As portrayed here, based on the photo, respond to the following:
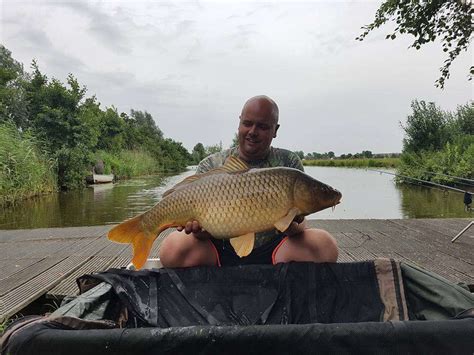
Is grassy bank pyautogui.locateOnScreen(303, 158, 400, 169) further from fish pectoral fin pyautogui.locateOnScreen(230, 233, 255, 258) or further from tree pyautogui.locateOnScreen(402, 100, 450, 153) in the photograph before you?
fish pectoral fin pyautogui.locateOnScreen(230, 233, 255, 258)

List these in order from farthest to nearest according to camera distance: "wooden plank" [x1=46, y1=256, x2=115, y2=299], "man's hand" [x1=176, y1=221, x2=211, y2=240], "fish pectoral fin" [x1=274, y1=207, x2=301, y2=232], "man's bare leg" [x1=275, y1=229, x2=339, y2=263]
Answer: "wooden plank" [x1=46, y1=256, x2=115, y2=299]
"man's bare leg" [x1=275, y1=229, x2=339, y2=263]
"man's hand" [x1=176, y1=221, x2=211, y2=240]
"fish pectoral fin" [x1=274, y1=207, x2=301, y2=232]

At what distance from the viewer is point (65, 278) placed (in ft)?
6.46

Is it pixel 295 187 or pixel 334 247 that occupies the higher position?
pixel 295 187

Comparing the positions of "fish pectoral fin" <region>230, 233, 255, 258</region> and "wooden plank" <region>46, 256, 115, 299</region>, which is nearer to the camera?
"fish pectoral fin" <region>230, 233, 255, 258</region>

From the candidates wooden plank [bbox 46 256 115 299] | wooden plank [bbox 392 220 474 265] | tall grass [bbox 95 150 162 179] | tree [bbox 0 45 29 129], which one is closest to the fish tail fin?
wooden plank [bbox 46 256 115 299]

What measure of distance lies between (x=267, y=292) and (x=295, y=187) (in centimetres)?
41

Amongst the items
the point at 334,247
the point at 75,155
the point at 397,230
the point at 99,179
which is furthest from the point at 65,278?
the point at 99,179

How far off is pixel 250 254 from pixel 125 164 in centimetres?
1873

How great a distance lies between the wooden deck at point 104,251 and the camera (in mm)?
1854

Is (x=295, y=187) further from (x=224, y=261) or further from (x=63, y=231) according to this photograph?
(x=63, y=231)

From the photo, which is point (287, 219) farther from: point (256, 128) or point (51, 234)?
point (51, 234)

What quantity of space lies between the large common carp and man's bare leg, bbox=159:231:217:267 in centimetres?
21

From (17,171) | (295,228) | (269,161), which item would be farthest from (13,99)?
(295,228)

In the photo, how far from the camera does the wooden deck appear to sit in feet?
6.08
